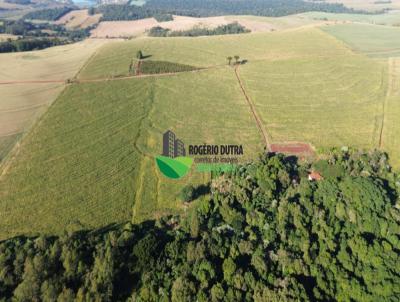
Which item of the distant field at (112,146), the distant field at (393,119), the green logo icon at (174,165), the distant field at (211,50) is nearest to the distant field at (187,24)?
the distant field at (211,50)

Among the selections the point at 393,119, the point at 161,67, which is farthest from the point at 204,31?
the point at 393,119

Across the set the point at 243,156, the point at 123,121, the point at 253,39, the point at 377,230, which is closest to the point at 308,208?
the point at 377,230

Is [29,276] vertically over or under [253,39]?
under

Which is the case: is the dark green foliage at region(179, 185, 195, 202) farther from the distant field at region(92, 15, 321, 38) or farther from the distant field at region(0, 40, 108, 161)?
the distant field at region(92, 15, 321, 38)

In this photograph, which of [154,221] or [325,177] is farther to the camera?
Answer: [325,177]

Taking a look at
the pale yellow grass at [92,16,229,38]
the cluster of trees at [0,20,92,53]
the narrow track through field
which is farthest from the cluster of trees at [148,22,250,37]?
the narrow track through field

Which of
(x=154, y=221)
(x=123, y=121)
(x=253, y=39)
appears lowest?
(x=154, y=221)

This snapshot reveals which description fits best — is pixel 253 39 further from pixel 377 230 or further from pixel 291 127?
pixel 377 230
